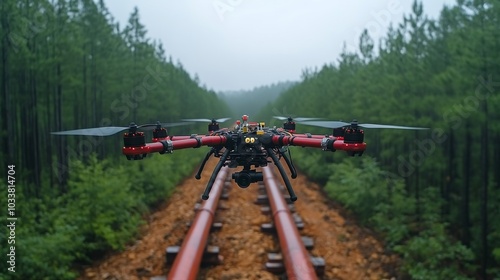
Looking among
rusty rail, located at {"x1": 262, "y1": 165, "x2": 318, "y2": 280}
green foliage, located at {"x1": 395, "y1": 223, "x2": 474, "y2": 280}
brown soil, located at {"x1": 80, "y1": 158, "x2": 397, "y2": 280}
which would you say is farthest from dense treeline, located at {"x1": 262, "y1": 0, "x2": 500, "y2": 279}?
rusty rail, located at {"x1": 262, "y1": 165, "x2": 318, "y2": 280}

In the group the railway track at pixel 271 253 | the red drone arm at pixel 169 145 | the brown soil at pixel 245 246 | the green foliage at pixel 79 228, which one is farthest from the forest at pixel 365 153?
the red drone arm at pixel 169 145

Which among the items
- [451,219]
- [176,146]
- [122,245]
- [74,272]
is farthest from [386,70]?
[176,146]

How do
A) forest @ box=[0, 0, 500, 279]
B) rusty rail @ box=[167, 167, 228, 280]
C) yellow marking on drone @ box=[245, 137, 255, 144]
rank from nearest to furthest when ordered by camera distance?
yellow marking on drone @ box=[245, 137, 255, 144]
rusty rail @ box=[167, 167, 228, 280]
forest @ box=[0, 0, 500, 279]

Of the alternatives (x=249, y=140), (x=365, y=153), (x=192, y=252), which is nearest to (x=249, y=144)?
(x=249, y=140)

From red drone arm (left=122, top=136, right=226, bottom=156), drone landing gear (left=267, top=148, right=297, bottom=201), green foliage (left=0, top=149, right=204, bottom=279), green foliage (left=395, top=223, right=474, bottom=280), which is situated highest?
red drone arm (left=122, top=136, right=226, bottom=156)

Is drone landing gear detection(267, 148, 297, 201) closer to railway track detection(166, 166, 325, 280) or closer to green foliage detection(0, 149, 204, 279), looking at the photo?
railway track detection(166, 166, 325, 280)

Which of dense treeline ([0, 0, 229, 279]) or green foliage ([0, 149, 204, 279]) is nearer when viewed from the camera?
green foliage ([0, 149, 204, 279])

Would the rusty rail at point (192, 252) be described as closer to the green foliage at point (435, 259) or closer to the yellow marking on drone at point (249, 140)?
the yellow marking on drone at point (249, 140)
